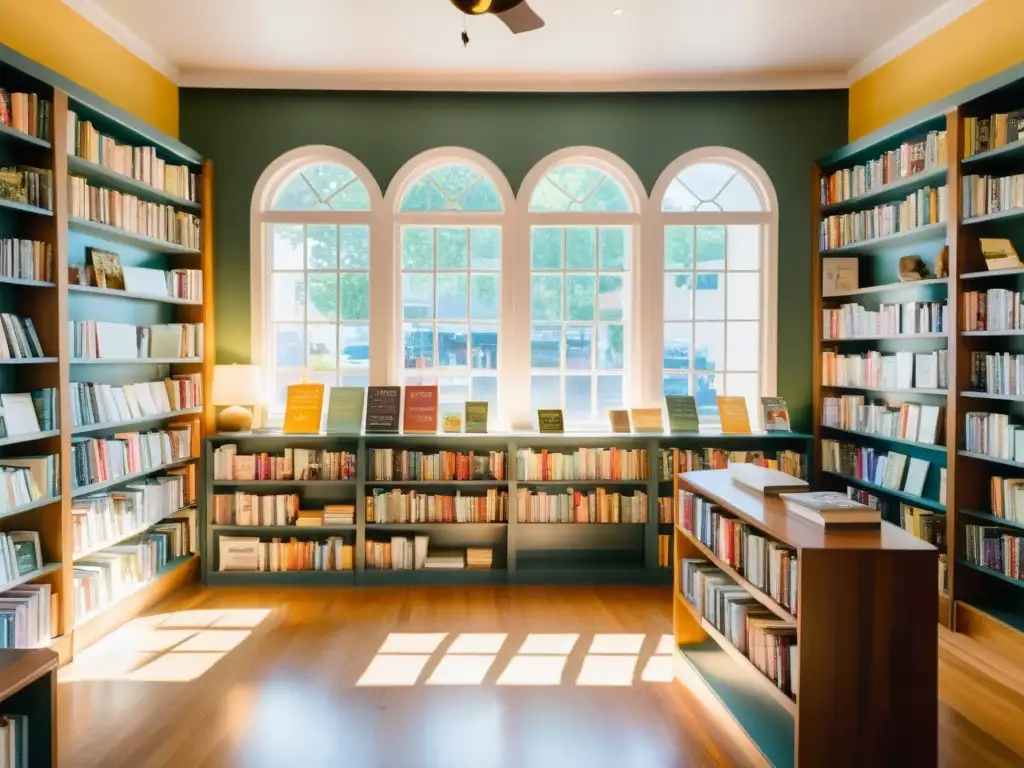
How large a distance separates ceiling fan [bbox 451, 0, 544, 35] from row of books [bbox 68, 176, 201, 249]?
Answer: 2563 millimetres

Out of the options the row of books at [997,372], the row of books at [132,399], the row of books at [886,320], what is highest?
the row of books at [886,320]

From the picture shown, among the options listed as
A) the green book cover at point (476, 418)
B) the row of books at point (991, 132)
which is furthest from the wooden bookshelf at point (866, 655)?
the green book cover at point (476, 418)

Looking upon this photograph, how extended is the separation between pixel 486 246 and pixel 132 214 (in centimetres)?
264

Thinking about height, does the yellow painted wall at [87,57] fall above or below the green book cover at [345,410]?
above

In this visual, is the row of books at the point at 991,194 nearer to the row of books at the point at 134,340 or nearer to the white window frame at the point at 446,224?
the white window frame at the point at 446,224

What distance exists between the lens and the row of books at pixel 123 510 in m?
4.42

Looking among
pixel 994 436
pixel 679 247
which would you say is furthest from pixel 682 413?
pixel 994 436

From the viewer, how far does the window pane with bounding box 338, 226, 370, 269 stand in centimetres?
622

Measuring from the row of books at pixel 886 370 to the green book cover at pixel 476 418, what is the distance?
275 cm

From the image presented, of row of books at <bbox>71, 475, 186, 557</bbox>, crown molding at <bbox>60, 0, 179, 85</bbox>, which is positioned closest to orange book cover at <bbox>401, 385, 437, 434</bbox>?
row of books at <bbox>71, 475, 186, 557</bbox>

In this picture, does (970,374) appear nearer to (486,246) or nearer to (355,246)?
(486,246)

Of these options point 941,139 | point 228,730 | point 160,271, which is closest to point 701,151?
point 941,139

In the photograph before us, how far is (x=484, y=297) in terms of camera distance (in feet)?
20.6

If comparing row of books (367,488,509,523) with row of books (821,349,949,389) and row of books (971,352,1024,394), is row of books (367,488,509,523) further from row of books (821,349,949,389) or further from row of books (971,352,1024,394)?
row of books (971,352,1024,394)
